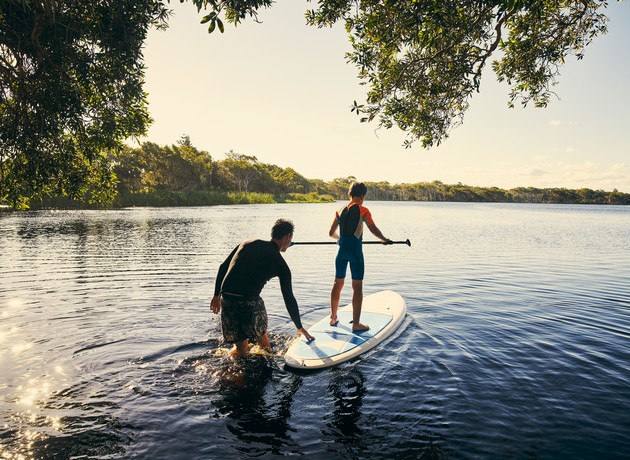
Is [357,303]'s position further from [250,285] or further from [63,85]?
[63,85]

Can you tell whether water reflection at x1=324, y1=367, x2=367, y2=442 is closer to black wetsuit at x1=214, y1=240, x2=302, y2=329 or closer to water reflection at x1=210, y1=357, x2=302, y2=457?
water reflection at x1=210, y1=357, x2=302, y2=457

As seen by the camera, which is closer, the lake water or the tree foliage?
the lake water

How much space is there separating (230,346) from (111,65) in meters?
6.71

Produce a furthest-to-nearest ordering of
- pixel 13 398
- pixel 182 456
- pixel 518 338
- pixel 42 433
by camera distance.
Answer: pixel 518 338 → pixel 13 398 → pixel 42 433 → pixel 182 456

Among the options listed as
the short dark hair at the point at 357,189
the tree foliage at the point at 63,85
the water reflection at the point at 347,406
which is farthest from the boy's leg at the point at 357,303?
the tree foliage at the point at 63,85

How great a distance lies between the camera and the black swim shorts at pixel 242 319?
575cm

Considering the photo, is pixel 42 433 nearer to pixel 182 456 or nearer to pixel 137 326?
pixel 182 456

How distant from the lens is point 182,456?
3.89 m

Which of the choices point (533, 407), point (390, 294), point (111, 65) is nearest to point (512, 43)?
point (390, 294)

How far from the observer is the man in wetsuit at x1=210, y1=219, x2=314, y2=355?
5.63 metres

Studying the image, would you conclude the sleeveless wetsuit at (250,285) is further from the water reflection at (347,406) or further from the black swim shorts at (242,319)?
the water reflection at (347,406)

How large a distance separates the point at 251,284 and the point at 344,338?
235 cm

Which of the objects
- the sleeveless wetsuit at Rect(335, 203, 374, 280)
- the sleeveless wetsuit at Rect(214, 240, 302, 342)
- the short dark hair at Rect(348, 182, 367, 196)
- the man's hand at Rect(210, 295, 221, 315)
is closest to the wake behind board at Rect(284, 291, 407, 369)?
the sleeveless wetsuit at Rect(214, 240, 302, 342)

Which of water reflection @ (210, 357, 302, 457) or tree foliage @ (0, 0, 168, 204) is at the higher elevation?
tree foliage @ (0, 0, 168, 204)
